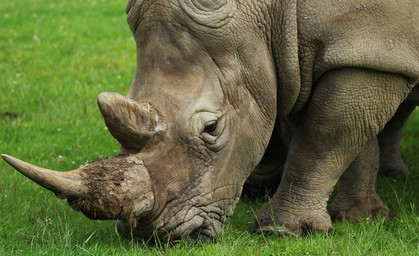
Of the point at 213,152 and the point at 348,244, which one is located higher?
the point at 213,152

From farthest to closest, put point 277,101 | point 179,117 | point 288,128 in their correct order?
point 288,128, point 277,101, point 179,117

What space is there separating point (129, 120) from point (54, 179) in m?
0.57

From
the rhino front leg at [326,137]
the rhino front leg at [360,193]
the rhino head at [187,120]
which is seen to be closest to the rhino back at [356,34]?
the rhino front leg at [326,137]

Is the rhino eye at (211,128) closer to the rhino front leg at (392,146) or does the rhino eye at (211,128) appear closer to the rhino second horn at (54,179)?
the rhino second horn at (54,179)

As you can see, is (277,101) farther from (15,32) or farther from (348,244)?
(15,32)

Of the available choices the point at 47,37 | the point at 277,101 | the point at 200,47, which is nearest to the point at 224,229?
the point at 277,101

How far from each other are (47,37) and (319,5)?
8.00 m

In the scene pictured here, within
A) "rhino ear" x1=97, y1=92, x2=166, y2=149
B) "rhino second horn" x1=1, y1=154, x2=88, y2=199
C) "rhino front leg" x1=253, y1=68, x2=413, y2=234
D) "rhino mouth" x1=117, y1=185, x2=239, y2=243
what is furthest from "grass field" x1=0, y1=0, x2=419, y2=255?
"rhino ear" x1=97, y1=92, x2=166, y2=149

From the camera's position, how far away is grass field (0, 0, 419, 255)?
457 cm

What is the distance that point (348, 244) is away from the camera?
4648 mm

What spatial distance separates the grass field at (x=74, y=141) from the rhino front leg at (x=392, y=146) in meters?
0.17

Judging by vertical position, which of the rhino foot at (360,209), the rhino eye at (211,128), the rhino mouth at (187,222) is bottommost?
the rhino foot at (360,209)

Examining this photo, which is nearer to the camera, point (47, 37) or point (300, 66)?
point (300, 66)

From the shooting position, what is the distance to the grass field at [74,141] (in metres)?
4.57
